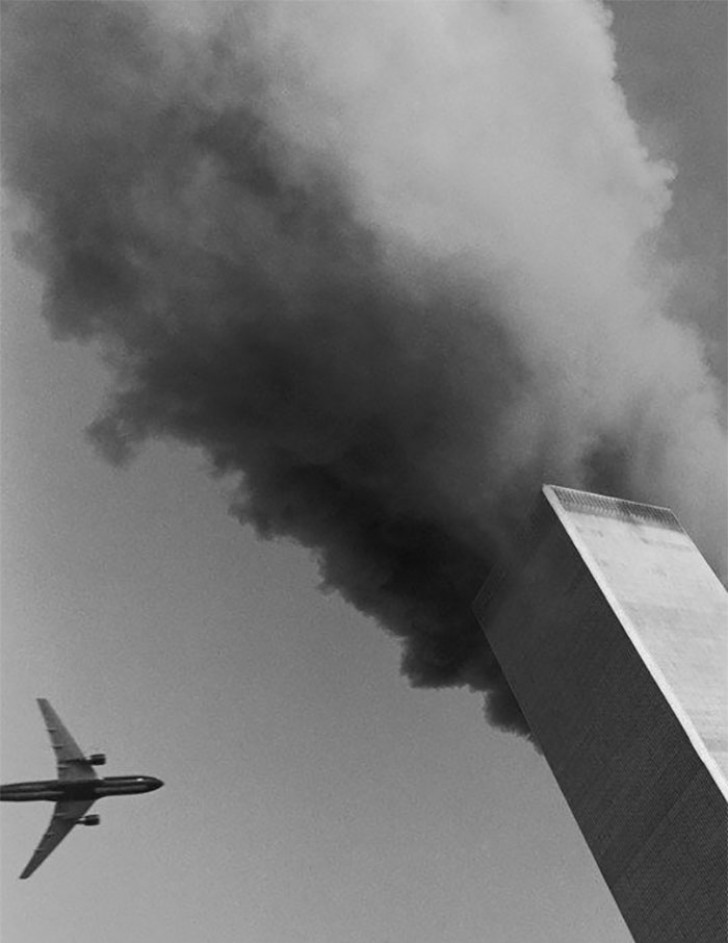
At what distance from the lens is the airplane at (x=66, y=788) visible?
5331 cm

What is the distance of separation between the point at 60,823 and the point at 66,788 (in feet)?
7.98

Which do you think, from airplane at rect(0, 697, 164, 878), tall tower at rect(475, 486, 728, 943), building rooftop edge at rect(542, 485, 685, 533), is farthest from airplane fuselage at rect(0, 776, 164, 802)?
building rooftop edge at rect(542, 485, 685, 533)

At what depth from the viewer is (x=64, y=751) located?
184 feet

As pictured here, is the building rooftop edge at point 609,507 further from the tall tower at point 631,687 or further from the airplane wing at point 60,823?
the airplane wing at point 60,823

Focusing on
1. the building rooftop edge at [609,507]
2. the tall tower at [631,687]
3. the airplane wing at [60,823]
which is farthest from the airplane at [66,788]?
the building rooftop edge at [609,507]

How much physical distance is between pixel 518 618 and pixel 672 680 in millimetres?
23265

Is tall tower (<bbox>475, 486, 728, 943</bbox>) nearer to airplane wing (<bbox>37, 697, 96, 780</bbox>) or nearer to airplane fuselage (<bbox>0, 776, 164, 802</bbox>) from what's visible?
airplane fuselage (<bbox>0, 776, 164, 802</bbox>)

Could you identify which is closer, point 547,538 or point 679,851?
point 679,851

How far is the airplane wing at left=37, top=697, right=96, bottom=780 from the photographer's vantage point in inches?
2186

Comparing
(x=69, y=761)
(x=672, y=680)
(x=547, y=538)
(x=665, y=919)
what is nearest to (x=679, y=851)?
(x=665, y=919)

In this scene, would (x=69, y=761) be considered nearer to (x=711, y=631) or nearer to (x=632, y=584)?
(x=632, y=584)

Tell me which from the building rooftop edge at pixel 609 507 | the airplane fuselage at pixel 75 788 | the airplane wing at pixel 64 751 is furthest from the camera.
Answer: the building rooftop edge at pixel 609 507

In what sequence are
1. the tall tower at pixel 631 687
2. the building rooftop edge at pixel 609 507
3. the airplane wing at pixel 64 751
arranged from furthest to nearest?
the building rooftop edge at pixel 609 507 < the tall tower at pixel 631 687 < the airplane wing at pixel 64 751

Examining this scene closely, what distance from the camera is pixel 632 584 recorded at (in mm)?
98562
